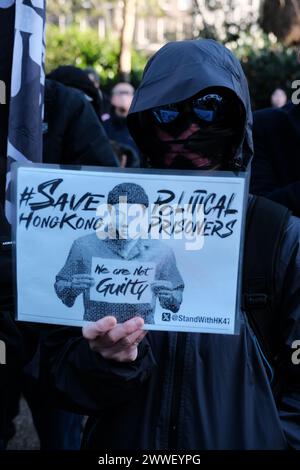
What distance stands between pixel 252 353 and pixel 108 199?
52cm

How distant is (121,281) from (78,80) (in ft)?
10.4

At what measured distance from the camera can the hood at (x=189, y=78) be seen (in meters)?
1.72

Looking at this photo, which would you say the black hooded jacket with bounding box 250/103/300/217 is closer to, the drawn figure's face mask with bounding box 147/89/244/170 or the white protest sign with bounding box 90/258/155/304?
the drawn figure's face mask with bounding box 147/89/244/170

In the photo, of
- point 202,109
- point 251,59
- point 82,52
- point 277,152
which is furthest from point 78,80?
point 82,52

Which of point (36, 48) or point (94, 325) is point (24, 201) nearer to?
point (94, 325)

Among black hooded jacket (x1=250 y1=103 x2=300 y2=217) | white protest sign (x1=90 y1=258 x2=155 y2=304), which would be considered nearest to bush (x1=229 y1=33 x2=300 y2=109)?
black hooded jacket (x1=250 y1=103 x2=300 y2=217)

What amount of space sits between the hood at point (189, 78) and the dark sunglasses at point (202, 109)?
0.18 ft

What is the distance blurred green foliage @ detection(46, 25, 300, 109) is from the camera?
15.5 meters

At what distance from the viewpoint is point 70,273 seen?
1.52 metres

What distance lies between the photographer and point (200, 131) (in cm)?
175

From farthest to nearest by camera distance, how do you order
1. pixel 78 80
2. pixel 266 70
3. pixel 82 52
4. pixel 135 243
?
pixel 82 52
pixel 266 70
pixel 78 80
pixel 135 243

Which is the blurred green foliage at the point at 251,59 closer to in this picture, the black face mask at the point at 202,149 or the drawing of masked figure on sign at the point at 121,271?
the black face mask at the point at 202,149

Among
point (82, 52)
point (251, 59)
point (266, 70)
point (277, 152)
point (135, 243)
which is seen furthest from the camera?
point (82, 52)

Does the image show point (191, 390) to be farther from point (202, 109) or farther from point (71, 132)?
point (71, 132)
